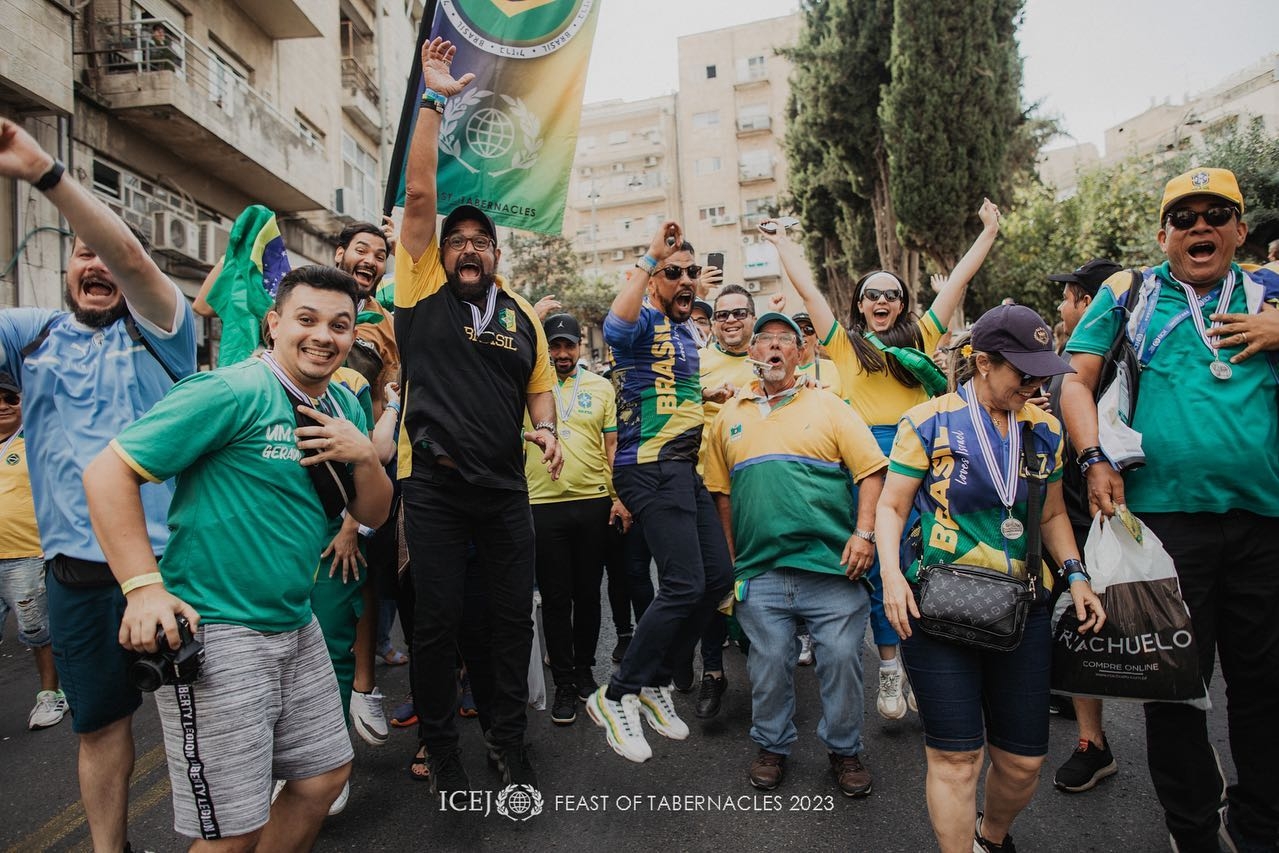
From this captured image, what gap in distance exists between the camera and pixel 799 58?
2020 centimetres

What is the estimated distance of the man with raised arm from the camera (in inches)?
107

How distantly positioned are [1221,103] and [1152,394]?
45.2 metres

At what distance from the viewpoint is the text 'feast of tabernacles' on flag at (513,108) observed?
161 inches

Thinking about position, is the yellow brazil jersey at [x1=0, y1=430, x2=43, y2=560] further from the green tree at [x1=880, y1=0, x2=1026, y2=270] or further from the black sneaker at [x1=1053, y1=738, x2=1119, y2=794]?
the green tree at [x1=880, y1=0, x2=1026, y2=270]

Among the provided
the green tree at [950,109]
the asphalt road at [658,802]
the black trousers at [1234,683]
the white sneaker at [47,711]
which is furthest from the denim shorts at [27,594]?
the green tree at [950,109]

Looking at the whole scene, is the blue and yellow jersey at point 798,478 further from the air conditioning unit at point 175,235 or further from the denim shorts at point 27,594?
the air conditioning unit at point 175,235

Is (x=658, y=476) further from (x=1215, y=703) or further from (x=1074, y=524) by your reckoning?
(x=1215, y=703)

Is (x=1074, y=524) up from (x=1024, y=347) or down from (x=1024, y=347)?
down

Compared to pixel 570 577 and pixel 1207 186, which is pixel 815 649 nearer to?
pixel 570 577

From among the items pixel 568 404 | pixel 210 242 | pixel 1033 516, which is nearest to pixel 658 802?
pixel 1033 516

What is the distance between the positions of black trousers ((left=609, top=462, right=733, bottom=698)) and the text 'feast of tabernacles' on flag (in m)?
1.62

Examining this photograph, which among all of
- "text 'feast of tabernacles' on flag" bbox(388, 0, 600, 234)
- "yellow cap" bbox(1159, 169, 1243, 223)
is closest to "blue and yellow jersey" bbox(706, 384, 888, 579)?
"yellow cap" bbox(1159, 169, 1243, 223)

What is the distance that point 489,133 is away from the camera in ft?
13.9

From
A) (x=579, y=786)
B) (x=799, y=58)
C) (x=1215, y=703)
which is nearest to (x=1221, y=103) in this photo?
(x=799, y=58)
